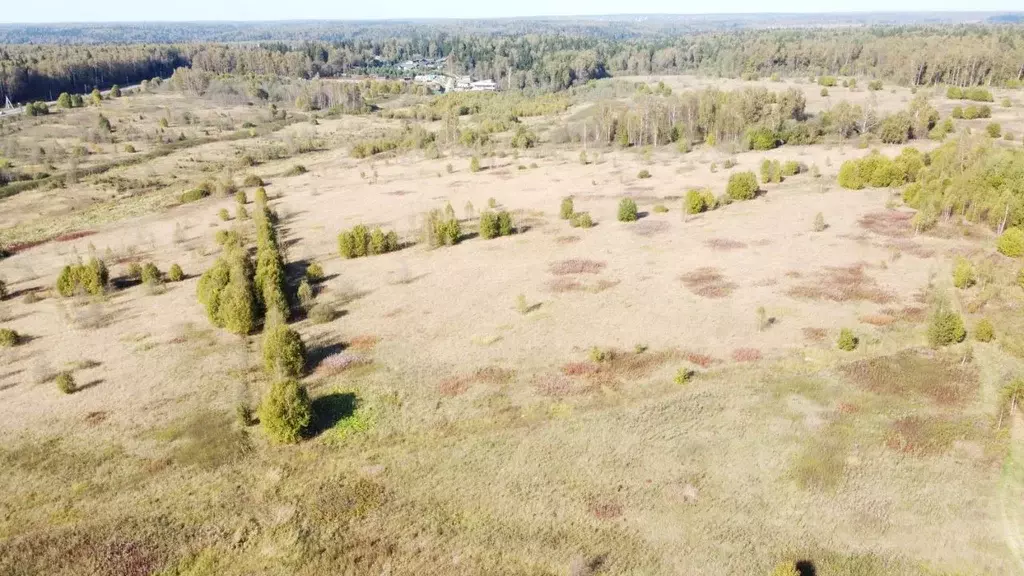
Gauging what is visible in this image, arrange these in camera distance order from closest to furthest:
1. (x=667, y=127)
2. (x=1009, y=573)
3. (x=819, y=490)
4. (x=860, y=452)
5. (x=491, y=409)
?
(x=1009, y=573) < (x=819, y=490) < (x=860, y=452) < (x=491, y=409) < (x=667, y=127)

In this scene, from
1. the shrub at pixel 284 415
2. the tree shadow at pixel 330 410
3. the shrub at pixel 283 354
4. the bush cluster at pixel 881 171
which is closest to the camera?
the shrub at pixel 284 415

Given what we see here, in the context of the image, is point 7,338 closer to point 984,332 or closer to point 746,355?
point 746,355

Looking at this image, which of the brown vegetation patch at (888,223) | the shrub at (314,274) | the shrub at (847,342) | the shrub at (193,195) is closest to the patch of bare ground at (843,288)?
the shrub at (847,342)

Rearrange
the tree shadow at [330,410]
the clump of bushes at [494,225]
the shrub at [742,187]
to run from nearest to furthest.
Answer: the tree shadow at [330,410] → the clump of bushes at [494,225] → the shrub at [742,187]

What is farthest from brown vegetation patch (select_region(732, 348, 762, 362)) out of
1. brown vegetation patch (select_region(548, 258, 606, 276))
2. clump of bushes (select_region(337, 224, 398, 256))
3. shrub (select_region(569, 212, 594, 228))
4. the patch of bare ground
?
clump of bushes (select_region(337, 224, 398, 256))

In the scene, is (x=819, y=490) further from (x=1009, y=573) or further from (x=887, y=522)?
(x=1009, y=573)

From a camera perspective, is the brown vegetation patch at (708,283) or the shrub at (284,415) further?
the brown vegetation patch at (708,283)

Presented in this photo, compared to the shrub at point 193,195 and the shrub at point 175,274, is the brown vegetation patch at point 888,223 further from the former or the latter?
the shrub at point 193,195

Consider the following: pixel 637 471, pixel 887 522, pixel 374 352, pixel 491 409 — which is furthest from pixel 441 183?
pixel 887 522
